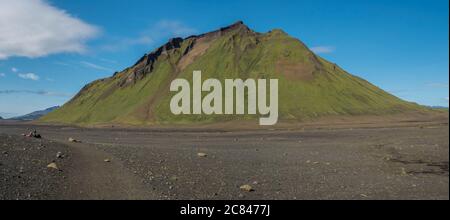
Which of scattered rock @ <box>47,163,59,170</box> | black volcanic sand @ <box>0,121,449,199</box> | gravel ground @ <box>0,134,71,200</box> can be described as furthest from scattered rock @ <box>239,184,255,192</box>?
scattered rock @ <box>47,163,59,170</box>

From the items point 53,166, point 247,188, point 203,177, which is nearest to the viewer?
point 247,188

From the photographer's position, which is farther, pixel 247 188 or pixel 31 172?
pixel 31 172

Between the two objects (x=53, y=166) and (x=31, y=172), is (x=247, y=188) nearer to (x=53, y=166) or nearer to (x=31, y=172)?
(x=31, y=172)

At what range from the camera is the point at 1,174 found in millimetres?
19781

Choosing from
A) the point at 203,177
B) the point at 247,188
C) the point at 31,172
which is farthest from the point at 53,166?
the point at 247,188

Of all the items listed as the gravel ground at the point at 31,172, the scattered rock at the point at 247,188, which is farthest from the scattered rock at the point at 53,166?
the scattered rock at the point at 247,188

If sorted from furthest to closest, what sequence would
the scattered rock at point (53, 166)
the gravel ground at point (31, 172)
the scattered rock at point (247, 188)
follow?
the scattered rock at point (53, 166), the scattered rock at point (247, 188), the gravel ground at point (31, 172)

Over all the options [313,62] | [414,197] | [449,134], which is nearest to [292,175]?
[414,197]

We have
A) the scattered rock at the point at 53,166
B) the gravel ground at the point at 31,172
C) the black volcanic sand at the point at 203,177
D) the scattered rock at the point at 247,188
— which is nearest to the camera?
the gravel ground at the point at 31,172

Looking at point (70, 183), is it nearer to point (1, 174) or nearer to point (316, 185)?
point (1, 174)

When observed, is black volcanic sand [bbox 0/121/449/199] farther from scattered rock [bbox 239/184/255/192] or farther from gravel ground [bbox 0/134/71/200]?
scattered rock [bbox 239/184/255/192]

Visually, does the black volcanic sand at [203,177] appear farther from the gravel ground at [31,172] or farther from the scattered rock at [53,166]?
the scattered rock at [53,166]

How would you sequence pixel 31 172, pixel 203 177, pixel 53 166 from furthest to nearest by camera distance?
pixel 203 177 → pixel 53 166 → pixel 31 172
